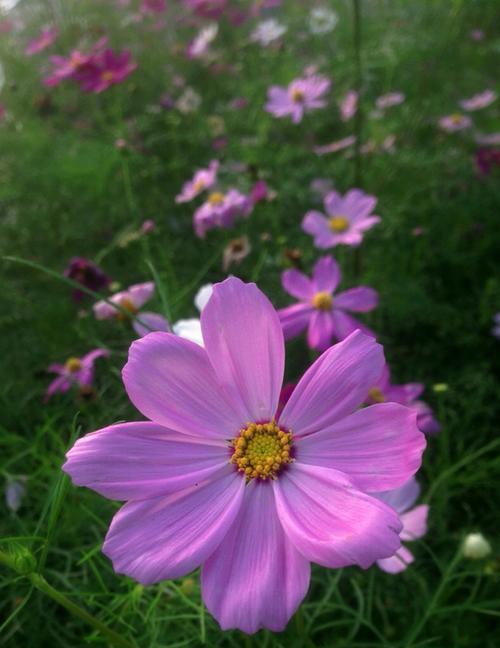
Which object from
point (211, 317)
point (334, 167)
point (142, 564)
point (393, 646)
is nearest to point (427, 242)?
point (334, 167)

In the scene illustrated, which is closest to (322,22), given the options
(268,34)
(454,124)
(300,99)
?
(268,34)

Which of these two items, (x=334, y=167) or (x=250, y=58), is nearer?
(x=334, y=167)

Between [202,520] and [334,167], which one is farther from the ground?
[202,520]

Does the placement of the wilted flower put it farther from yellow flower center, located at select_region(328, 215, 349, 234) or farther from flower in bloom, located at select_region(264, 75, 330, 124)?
flower in bloom, located at select_region(264, 75, 330, 124)

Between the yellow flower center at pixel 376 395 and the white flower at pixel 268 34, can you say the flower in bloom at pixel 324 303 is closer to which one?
the yellow flower center at pixel 376 395

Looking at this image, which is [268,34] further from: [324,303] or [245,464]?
[245,464]

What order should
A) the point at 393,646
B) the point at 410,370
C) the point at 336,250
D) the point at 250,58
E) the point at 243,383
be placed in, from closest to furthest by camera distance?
the point at 243,383
the point at 393,646
the point at 410,370
the point at 336,250
the point at 250,58

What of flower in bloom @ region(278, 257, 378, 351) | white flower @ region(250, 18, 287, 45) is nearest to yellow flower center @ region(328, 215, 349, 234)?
flower in bloom @ region(278, 257, 378, 351)

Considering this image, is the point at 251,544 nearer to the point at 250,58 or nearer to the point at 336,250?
the point at 336,250
